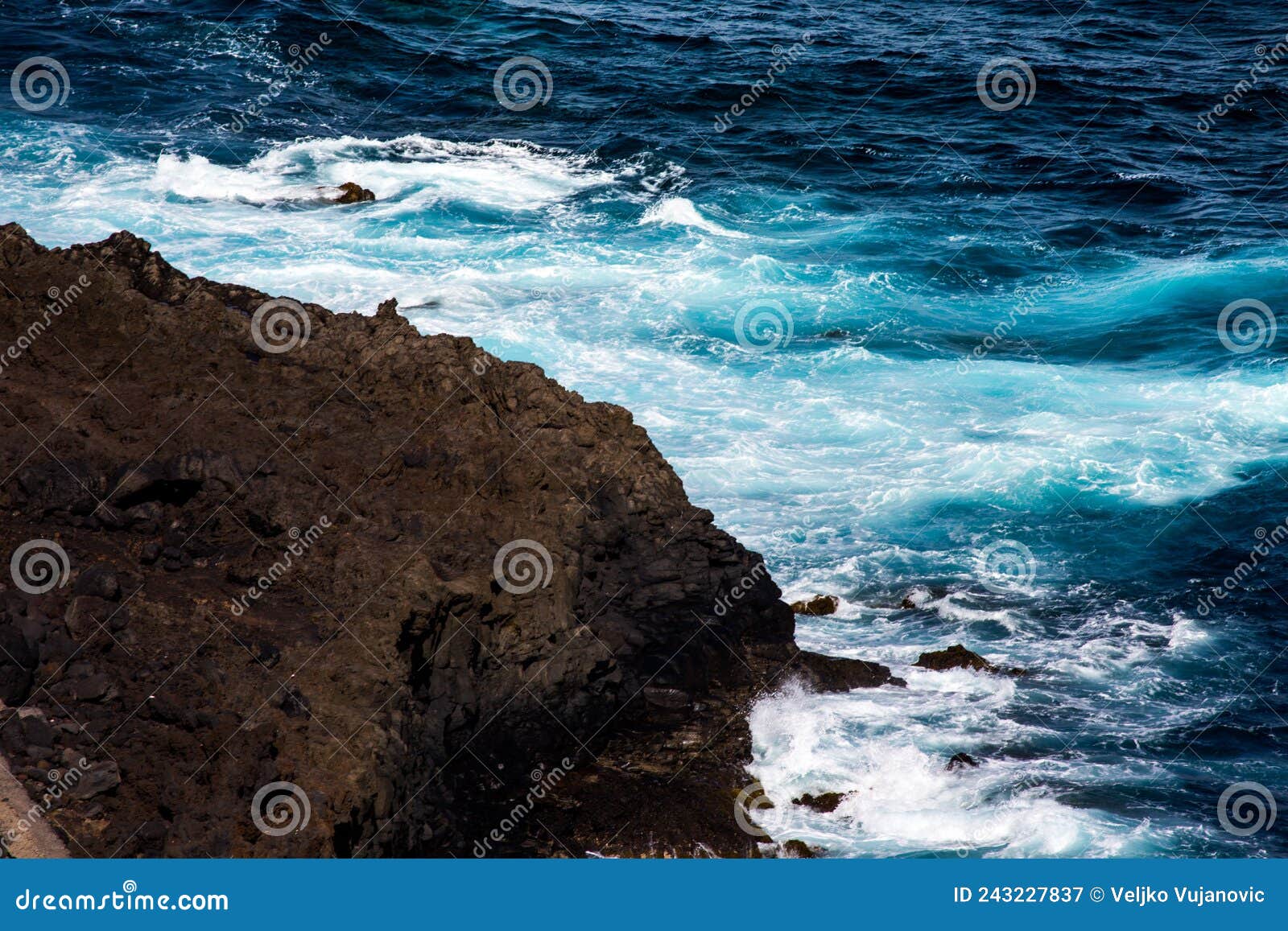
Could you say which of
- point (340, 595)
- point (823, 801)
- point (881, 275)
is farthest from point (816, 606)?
point (881, 275)

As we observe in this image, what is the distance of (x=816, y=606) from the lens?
15.6 metres

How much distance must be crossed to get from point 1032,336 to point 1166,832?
14024mm

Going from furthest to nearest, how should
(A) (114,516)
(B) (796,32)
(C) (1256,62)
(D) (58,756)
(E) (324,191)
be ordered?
(B) (796,32)
(C) (1256,62)
(E) (324,191)
(A) (114,516)
(D) (58,756)

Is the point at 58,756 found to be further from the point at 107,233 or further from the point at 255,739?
the point at 107,233

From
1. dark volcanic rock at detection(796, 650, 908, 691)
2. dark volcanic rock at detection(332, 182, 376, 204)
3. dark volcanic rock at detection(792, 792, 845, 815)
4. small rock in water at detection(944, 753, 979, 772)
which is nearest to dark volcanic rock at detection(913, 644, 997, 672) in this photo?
dark volcanic rock at detection(796, 650, 908, 691)

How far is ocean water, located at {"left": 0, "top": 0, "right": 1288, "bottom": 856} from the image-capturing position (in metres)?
13.7

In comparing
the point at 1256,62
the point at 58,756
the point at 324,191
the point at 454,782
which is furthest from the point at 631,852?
the point at 1256,62

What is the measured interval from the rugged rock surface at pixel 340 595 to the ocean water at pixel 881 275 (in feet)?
4.95

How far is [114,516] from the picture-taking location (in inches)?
446

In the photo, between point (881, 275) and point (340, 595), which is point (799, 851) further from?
point (881, 275)

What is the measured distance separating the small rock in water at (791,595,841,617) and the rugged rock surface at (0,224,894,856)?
5.55 feet

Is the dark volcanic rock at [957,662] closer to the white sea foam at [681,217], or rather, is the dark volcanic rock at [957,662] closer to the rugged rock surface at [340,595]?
the rugged rock surface at [340,595]

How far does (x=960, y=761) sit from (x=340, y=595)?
6547 millimetres

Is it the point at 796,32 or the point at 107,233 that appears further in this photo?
the point at 796,32
